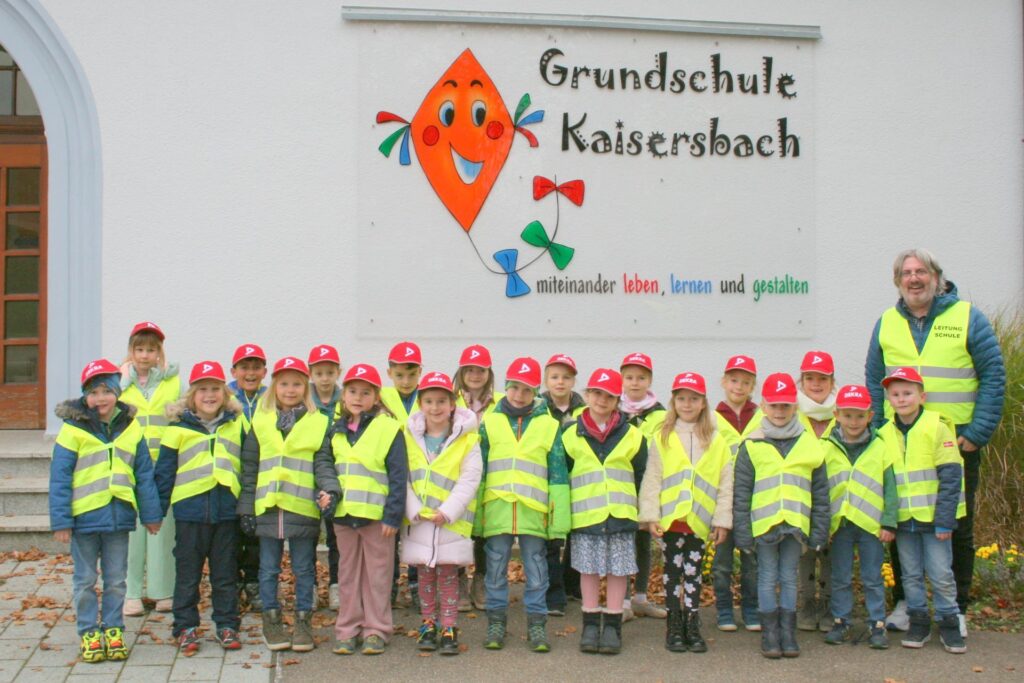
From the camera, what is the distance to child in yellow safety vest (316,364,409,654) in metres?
A: 5.37

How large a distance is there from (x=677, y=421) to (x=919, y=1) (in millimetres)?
5007

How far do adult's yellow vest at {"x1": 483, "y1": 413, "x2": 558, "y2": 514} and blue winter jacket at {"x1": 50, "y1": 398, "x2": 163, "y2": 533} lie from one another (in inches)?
69.0

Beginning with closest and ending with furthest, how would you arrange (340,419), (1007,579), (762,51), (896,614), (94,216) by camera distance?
(340,419)
(896,614)
(1007,579)
(94,216)
(762,51)

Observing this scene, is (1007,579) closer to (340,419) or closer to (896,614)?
(896,614)

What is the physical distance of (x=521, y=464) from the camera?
556cm

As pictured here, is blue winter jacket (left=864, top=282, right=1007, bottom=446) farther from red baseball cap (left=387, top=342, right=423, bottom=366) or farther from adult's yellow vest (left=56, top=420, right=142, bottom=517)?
adult's yellow vest (left=56, top=420, right=142, bottom=517)

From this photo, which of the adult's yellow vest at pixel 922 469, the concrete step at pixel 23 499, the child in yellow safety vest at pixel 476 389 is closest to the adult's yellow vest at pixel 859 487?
the adult's yellow vest at pixel 922 469

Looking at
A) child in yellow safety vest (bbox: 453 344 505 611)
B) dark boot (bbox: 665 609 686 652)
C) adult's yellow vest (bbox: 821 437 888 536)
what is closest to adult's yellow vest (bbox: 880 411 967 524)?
adult's yellow vest (bbox: 821 437 888 536)

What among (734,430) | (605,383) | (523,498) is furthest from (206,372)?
(734,430)

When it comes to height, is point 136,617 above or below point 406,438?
below

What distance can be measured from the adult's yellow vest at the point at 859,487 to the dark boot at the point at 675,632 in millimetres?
919

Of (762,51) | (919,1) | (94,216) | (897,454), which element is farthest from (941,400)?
(94,216)

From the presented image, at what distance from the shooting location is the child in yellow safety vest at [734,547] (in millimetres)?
5969

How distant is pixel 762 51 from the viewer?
8.45m
